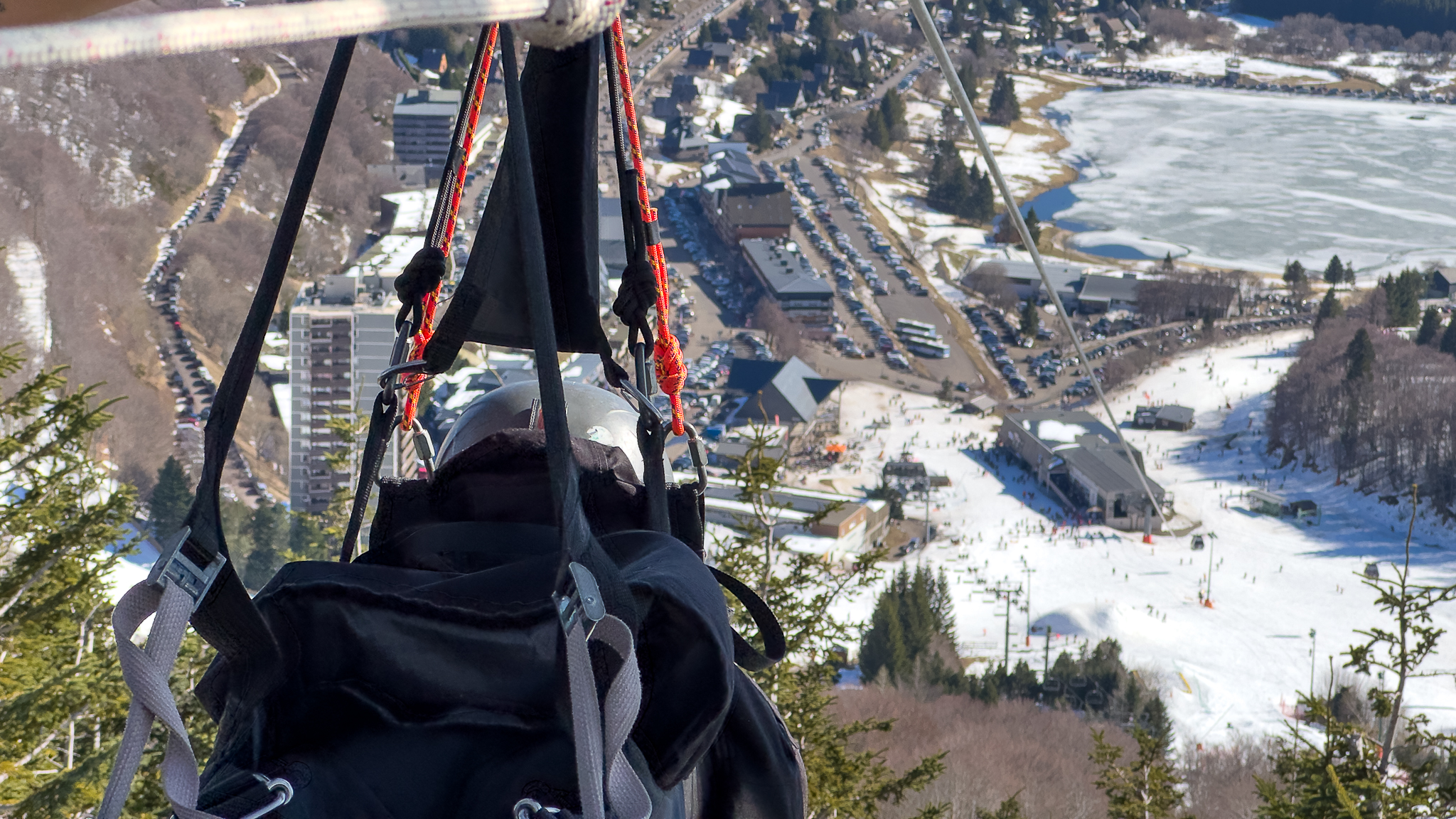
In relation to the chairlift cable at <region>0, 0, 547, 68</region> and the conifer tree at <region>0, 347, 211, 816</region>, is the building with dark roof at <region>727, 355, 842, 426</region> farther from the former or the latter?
the chairlift cable at <region>0, 0, 547, 68</region>

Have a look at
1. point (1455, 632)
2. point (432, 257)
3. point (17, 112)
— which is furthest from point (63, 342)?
point (432, 257)

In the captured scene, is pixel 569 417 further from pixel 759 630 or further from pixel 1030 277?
pixel 1030 277

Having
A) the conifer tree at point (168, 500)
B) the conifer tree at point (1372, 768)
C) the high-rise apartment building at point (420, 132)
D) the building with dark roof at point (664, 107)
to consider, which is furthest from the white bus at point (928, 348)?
the conifer tree at point (1372, 768)

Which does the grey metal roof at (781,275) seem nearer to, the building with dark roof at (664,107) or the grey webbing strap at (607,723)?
the building with dark roof at (664,107)

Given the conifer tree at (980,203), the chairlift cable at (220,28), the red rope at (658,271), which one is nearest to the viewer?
the chairlift cable at (220,28)

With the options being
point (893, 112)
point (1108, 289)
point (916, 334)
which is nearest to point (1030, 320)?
point (916, 334)

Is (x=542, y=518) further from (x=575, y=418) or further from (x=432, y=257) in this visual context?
(x=432, y=257)
